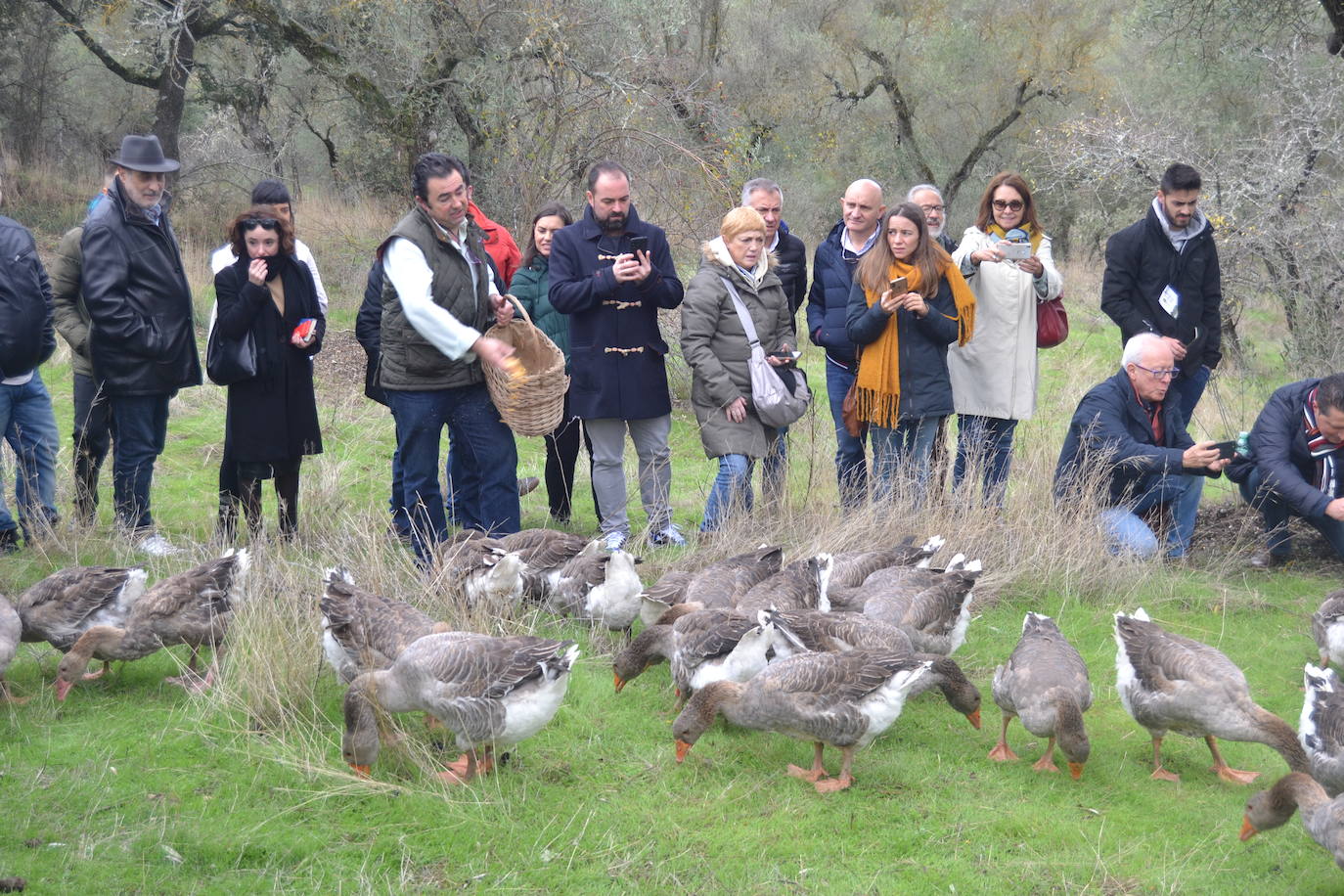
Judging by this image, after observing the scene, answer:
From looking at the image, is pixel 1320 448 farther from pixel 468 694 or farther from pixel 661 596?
pixel 468 694

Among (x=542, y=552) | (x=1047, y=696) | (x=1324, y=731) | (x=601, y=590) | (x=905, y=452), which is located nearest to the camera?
(x=1324, y=731)

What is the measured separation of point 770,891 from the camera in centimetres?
482

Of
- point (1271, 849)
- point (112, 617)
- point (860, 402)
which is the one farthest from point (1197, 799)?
point (112, 617)

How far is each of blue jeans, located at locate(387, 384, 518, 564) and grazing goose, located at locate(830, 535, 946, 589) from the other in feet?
7.87

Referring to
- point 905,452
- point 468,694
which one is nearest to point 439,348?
point 468,694

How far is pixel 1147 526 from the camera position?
9.06 m

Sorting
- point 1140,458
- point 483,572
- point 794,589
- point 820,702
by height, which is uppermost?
point 1140,458

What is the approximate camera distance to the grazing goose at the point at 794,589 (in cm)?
703

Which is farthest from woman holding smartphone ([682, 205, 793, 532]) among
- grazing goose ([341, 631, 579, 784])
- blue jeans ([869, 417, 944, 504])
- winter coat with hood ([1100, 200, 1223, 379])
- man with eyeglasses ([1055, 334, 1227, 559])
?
grazing goose ([341, 631, 579, 784])

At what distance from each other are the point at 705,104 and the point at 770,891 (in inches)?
454

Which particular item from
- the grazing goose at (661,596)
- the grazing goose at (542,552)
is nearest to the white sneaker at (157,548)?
the grazing goose at (542,552)

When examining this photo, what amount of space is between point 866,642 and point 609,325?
3425 mm

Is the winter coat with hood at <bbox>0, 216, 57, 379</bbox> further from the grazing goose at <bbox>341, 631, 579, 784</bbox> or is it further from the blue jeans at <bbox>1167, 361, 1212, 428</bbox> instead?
the blue jeans at <bbox>1167, 361, 1212, 428</bbox>

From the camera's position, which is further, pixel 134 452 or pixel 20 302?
pixel 134 452
